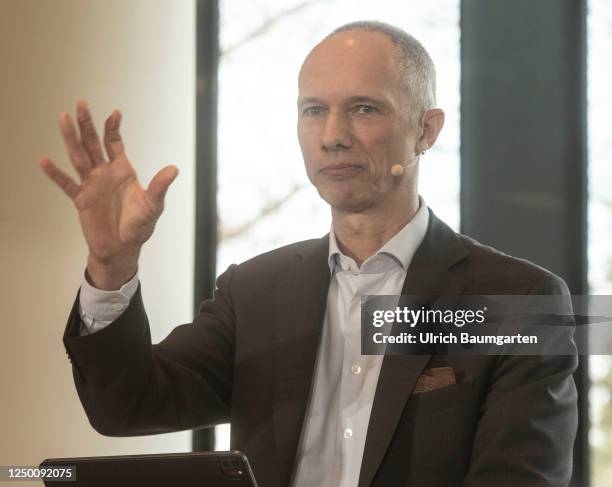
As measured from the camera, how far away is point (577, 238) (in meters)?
2.60

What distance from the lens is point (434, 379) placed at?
1625 mm

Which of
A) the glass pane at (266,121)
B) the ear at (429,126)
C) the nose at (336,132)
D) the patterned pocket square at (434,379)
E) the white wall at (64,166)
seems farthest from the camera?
the glass pane at (266,121)

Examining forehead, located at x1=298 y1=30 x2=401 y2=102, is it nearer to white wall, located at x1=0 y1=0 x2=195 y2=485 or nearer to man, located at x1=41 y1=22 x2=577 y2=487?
man, located at x1=41 y1=22 x2=577 y2=487

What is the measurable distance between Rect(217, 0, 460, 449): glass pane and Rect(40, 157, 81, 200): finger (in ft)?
4.71

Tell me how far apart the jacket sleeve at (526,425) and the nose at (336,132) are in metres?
0.48

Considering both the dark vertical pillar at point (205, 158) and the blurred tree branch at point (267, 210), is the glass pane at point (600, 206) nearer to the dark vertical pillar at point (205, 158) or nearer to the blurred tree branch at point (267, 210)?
the blurred tree branch at point (267, 210)

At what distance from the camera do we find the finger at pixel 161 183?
55.2 inches

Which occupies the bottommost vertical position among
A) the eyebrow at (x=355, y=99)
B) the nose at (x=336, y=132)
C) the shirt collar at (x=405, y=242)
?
the shirt collar at (x=405, y=242)

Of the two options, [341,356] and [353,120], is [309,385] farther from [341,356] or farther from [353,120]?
[353,120]

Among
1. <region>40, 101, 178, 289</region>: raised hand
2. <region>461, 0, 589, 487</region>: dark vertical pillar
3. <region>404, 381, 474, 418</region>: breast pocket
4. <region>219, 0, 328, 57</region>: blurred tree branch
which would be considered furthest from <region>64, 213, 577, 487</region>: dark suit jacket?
<region>219, 0, 328, 57</region>: blurred tree branch

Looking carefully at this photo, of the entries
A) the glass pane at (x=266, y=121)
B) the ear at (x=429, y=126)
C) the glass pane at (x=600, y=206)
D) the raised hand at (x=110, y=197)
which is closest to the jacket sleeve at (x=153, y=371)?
the raised hand at (x=110, y=197)

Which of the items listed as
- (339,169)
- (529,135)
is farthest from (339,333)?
(529,135)

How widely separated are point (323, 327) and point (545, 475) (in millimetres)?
483

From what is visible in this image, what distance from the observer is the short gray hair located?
5.94 ft
